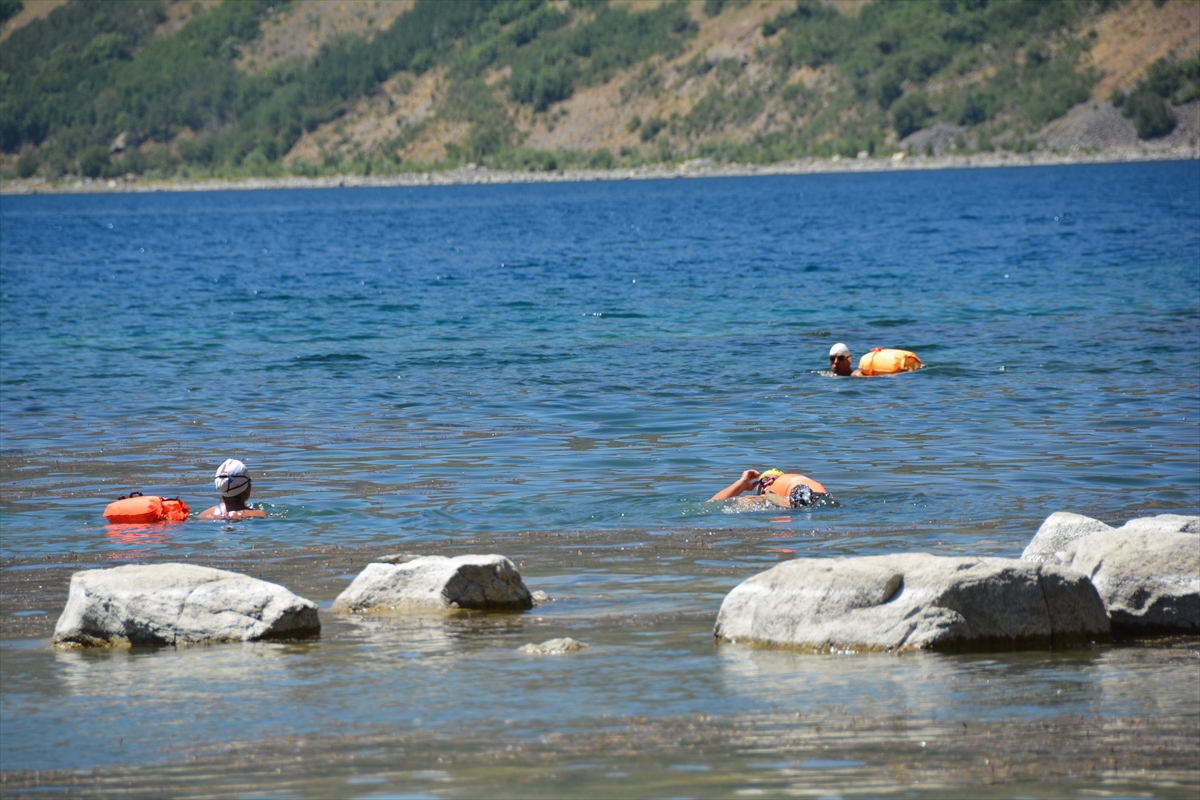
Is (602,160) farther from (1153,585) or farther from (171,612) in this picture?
(1153,585)

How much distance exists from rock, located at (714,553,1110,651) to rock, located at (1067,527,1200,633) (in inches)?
8.8

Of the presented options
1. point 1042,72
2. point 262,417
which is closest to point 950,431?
point 262,417

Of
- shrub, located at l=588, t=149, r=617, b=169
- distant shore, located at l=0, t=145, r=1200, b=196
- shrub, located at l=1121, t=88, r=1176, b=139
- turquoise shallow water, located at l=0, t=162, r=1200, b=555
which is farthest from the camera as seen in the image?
shrub, located at l=588, t=149, r=617, b=169

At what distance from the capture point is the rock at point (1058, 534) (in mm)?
10219

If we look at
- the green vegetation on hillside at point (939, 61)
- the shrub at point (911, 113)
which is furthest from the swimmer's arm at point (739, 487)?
the shrub at point (911, 113)

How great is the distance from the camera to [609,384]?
73.7ft

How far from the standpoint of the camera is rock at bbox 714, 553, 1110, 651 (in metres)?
8.44

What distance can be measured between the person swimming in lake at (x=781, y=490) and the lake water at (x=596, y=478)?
22 centimetres

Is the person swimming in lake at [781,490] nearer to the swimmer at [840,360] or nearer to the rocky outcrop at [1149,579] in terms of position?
the rocky outcrop at [1149,579]

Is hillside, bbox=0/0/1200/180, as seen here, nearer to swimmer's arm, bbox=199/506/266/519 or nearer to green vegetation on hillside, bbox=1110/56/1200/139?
green vegetation on hillside, bbox=1110/56/1200/139

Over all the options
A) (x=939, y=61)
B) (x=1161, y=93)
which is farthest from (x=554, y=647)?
(x=939, y=61)

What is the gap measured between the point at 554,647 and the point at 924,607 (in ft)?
7.12

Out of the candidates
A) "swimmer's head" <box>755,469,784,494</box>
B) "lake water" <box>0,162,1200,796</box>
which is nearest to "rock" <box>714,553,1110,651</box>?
"lake water" <box>0,162,1200,796</box>

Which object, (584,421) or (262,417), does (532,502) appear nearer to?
(584,421)
